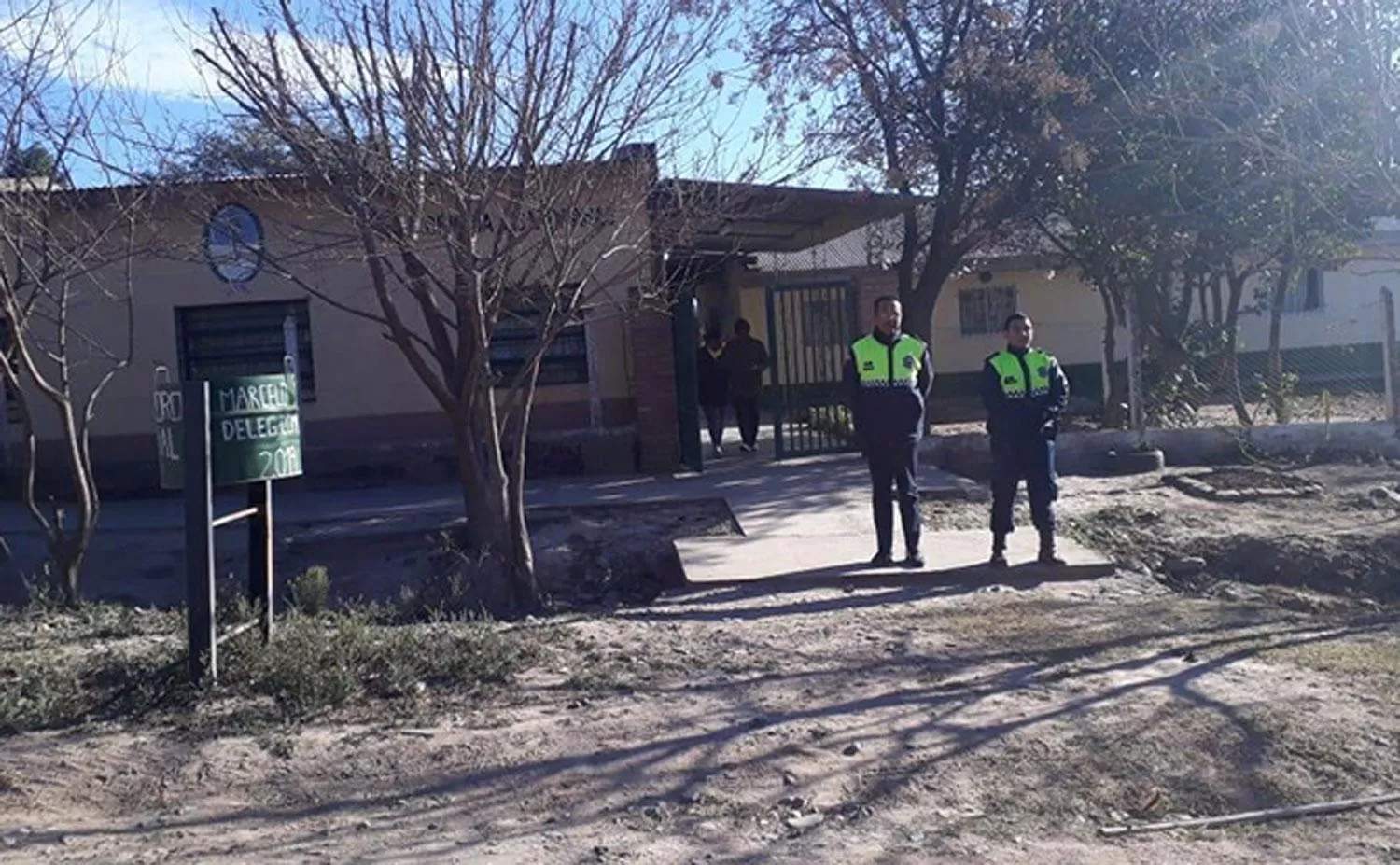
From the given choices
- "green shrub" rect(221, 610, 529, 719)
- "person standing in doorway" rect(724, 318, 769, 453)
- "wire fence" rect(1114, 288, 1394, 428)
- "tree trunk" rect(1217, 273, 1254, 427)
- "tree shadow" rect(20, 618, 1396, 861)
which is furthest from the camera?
"person standing in doorway" rect(724, 318, 769, 453)

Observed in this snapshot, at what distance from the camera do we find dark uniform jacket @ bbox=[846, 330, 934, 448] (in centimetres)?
1062

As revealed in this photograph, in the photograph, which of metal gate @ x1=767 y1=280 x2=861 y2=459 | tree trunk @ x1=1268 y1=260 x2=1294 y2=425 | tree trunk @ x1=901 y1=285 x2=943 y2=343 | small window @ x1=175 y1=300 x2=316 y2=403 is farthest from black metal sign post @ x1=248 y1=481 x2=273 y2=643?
tree trunk @ x1=1268 y1=260 x2=1294 y2=425

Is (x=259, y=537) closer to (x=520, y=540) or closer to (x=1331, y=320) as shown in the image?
(x=520, y=540)

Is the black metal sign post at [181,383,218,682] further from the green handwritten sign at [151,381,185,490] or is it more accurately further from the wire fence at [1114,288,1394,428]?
the wire fence at [1114,288,1394,428]

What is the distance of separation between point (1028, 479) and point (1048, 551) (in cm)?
51

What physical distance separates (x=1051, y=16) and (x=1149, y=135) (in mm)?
2083

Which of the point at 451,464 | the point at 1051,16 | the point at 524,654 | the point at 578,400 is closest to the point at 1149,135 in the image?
the point at 1051,16

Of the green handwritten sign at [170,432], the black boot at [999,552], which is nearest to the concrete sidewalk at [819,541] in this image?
the black boot at [999,552]

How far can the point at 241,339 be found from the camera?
19.0 m

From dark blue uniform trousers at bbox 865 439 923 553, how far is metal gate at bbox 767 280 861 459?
23.8ft

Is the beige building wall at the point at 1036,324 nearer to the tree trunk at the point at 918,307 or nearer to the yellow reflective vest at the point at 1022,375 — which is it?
the tree trunk at the point at 918,307

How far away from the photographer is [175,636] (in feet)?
29.3

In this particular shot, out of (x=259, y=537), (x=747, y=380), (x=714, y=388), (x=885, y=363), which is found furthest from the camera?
(x=714, y=388)

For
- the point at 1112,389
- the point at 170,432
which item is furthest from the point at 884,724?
the point at 1112,389
